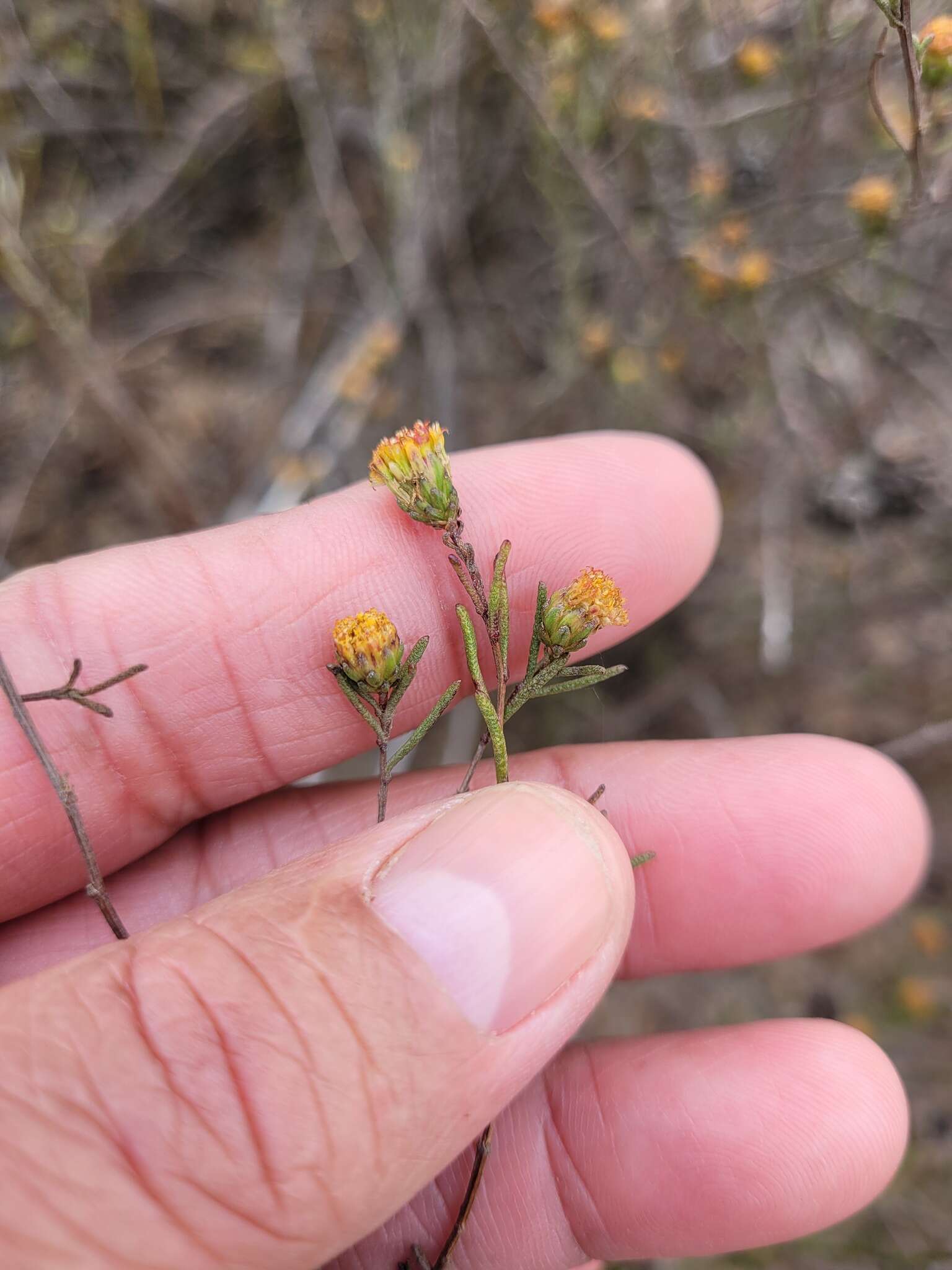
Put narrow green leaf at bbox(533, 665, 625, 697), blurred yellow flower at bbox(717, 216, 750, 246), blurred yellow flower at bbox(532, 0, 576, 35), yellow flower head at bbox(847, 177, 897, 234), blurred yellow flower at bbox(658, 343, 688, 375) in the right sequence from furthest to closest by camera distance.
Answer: blurred yellow flower at bbox(658, 343, 688, 375), blurred yellow flower at bbox(717, 216, 750, 246), blurred yellow flower at bbox(532, 0, 576, 35), yellow flower head at bbox(847, 177, 897, 234), narrow green leaf at bbox(533, 665, 625, 697)

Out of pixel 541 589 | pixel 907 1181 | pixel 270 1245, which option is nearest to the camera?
pixel 270 1245

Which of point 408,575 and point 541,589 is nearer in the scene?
point 541,589

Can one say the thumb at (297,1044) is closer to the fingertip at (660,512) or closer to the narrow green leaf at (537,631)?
the narrow green leaf at (537,631)

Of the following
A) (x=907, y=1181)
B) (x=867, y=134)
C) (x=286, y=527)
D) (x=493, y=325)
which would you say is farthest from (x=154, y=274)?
(x=907, y=1181)

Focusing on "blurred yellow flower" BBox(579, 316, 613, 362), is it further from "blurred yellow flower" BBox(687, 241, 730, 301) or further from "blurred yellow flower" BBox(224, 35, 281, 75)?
"blurred yellow flower" BBox(224, 35, 281, 75)

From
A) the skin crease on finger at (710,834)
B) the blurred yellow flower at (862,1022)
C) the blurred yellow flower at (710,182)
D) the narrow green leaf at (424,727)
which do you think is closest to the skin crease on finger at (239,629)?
the skin crease on finger at (710,834)

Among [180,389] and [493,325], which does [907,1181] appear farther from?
[180,389]

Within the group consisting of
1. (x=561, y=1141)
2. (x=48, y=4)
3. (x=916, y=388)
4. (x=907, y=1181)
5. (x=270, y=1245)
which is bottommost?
(x=907, y=1181)

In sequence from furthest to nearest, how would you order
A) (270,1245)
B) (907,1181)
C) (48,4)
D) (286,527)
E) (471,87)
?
(471,87) < (48,4) < (907,1181) < (286,527) < (270,1245)

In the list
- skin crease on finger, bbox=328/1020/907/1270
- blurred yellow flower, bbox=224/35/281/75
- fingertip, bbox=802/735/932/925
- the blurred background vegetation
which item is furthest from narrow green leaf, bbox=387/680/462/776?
blurred yellow flower, bbox=224/35/281/75
